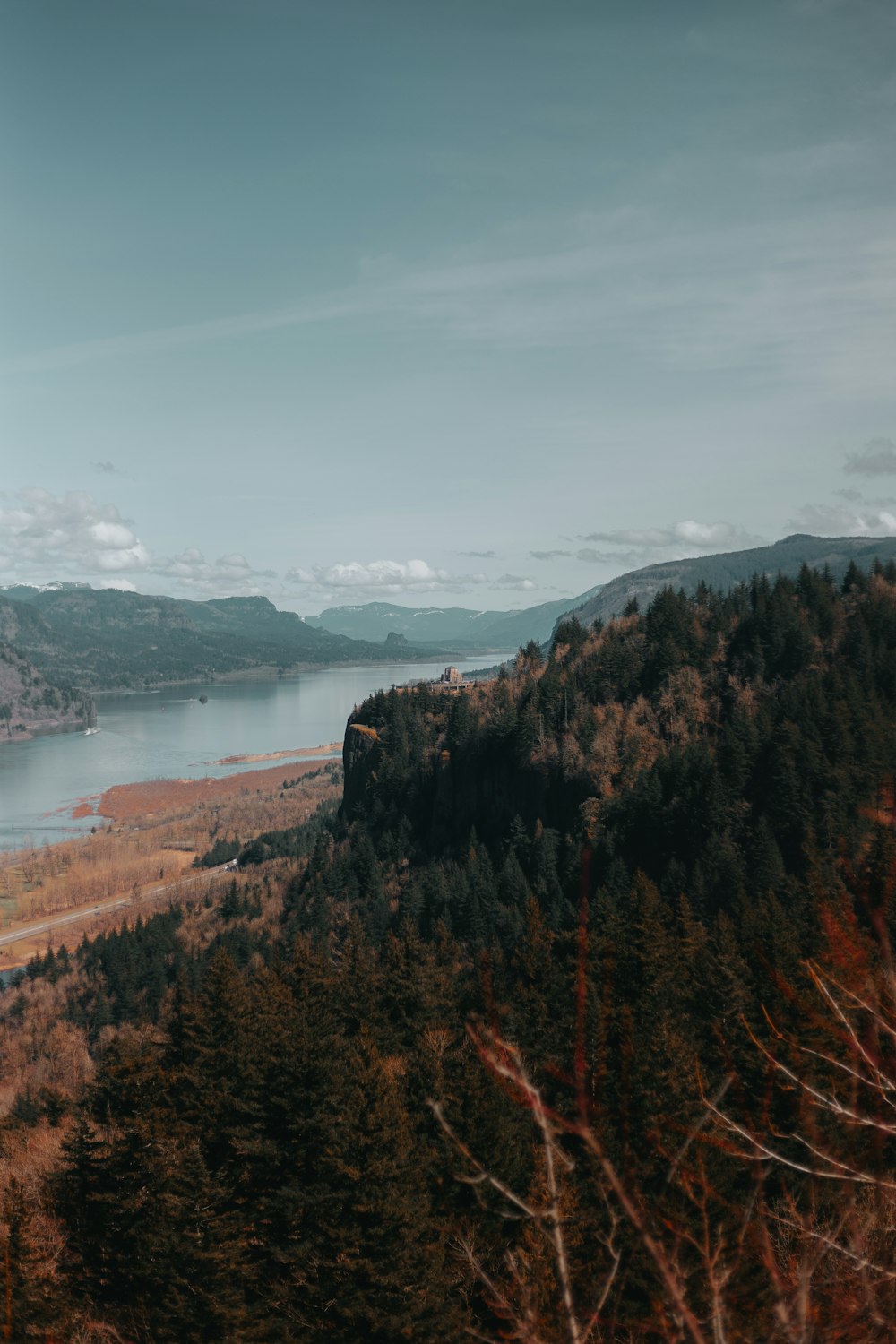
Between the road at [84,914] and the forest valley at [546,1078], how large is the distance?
18544 mm

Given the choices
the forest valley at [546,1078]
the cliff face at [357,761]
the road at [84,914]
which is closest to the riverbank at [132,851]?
the road at [84,914]

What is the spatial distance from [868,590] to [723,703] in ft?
57.6

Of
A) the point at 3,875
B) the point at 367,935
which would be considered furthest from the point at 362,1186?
the point at 3,875

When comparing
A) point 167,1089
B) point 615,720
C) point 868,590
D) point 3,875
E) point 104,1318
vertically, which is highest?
point 868,590

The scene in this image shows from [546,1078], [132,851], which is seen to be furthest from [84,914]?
[546,1078]

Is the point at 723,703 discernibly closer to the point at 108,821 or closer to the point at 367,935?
the point at 367,935

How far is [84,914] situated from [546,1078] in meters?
79.3

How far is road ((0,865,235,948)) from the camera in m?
90.7

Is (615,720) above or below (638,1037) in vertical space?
above

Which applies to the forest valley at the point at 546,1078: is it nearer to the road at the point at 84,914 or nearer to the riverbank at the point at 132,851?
the road at the point at 84,914

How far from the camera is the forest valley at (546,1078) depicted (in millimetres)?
7523

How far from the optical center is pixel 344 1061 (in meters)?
25.4

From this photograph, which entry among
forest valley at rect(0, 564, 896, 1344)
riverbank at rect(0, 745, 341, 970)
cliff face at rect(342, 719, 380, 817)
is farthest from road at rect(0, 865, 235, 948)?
forest valley at rect(0, 564, 896, 1344)

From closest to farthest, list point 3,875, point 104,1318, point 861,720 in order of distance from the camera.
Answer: point 104,1318 < point 861,720 < point 3,875
